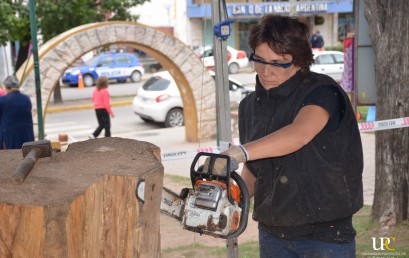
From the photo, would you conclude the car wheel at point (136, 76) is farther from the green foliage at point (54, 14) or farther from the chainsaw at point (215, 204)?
the chainsaw at point (215, 204)

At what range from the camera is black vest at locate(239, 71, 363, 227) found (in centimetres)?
240

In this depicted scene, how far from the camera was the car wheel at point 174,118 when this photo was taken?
1423 cm

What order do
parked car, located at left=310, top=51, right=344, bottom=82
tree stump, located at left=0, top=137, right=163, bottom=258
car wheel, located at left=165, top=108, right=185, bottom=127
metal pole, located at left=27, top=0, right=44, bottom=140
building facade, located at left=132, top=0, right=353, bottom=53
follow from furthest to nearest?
building facade, located at left=132, top=0, right=353, bottom=53, parked car, located at left=310, top=51, right=344, bottom=82, car wheel, located at left=165, top=108, right=185, bottom=127, metal pole, located at left=27, top=0, right=44, bottom=140, tree stump, located at left=0, top=137, right=163, bottom=258

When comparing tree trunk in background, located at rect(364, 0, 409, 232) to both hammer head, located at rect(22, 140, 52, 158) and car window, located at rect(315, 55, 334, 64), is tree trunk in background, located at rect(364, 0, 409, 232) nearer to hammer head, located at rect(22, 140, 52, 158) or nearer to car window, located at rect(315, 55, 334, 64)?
hammer head, located at rect(22, 140, 52, 158)

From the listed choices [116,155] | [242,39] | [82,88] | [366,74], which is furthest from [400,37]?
[242,39]

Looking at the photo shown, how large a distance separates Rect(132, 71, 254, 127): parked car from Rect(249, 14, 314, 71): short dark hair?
1138cm

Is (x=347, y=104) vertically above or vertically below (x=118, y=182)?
above

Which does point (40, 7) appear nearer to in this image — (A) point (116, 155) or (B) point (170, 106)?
(B) point (170, 106)

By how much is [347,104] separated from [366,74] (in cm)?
308

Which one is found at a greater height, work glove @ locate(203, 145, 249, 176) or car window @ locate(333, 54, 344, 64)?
work glove @ locate(203, 145, 249, 176)

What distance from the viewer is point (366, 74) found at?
5.36 metres

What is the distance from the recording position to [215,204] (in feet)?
7.41

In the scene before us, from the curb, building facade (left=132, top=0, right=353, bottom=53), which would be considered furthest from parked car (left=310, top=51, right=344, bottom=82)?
building facade (left=132, top=0, right=353, bottom=53)

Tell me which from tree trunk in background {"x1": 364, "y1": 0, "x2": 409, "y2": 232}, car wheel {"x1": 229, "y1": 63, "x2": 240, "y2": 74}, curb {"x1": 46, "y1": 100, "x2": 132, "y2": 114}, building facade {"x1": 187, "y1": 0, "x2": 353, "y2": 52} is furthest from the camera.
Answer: building facade {"x1": 187, "y1": 0, "x2": 353, "y2": 52}
